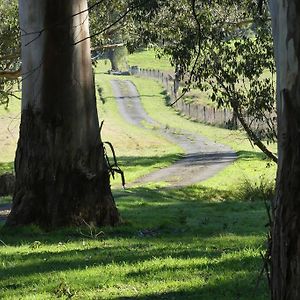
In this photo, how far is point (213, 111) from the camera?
225ft

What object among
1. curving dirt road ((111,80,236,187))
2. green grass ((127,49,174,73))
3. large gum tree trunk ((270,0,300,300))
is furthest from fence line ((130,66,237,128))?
large gum tree trunk ((270,0,300,300))

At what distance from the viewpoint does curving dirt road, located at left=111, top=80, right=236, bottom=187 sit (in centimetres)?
3022

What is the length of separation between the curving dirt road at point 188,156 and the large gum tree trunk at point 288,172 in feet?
75.4

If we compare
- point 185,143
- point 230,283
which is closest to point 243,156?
point 185,143

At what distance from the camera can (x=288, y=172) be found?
161 inches

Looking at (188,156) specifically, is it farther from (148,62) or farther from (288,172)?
(148,62)

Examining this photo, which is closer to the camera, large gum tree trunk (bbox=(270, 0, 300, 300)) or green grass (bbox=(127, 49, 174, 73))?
large gum tree trunk (bbox=(270, 0, 300, 300))

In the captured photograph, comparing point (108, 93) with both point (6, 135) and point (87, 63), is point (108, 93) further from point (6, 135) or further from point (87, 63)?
point (87, 63)

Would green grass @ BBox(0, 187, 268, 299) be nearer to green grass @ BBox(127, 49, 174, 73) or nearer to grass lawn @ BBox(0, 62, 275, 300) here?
grass lawn @ BBox(0, 62, 275, 300)

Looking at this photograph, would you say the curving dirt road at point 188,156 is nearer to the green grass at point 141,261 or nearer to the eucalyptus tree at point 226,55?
the eucalyptus tree at point 226,55

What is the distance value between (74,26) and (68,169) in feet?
7.45

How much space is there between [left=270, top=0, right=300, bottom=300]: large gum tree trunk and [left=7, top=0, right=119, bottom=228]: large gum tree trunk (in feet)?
25.6

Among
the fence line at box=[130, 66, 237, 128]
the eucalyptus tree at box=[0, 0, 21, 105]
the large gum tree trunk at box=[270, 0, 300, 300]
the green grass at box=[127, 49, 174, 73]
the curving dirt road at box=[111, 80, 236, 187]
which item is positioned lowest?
the curving dirt road at box=[111, 80, 236, 187]

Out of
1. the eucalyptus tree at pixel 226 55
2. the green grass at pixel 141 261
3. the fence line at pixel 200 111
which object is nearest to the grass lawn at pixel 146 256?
the green grass at pixel 141 261
